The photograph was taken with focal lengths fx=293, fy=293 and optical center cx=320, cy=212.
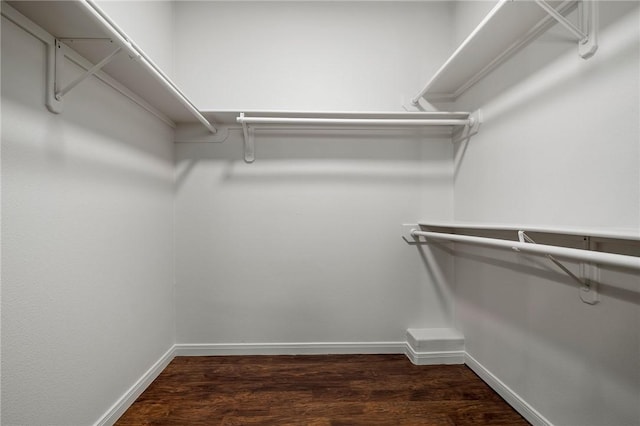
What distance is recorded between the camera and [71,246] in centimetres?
113

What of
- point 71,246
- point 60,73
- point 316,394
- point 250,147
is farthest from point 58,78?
point 316,394

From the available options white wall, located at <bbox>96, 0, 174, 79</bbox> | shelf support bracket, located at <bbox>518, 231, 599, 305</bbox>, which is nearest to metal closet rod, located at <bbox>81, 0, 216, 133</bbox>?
white wall, located at <bbox>96, 0, 174, 79</bbox>

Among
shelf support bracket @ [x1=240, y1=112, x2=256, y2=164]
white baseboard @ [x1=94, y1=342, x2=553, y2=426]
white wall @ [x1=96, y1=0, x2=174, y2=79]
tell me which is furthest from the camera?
shelf support bracket @ [x1=240, y1=112, x2=256, y2=164]

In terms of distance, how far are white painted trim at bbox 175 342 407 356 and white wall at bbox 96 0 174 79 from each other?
1877 millimetres

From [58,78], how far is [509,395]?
243cm

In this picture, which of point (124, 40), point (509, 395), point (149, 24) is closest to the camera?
point (124, 40)

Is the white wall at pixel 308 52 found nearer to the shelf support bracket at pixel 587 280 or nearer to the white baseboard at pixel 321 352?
the shelf support bracket at pixel 587 280

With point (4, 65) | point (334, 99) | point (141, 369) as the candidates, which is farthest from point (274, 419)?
point (334, 99)

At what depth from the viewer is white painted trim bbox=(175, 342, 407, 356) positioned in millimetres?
2039

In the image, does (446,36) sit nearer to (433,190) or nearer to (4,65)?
(433,190)

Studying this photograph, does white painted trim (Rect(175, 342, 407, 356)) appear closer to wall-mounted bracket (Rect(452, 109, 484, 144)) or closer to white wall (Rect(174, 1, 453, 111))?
wall-mounted bracket (Rect(452, 109, 484, 144))

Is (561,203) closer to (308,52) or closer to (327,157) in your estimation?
(327,157)

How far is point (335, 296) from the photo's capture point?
6.79 feet

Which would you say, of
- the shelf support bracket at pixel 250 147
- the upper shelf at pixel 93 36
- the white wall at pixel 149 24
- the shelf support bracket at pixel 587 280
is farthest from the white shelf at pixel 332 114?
the shelf support bracket at pixel 587 280
